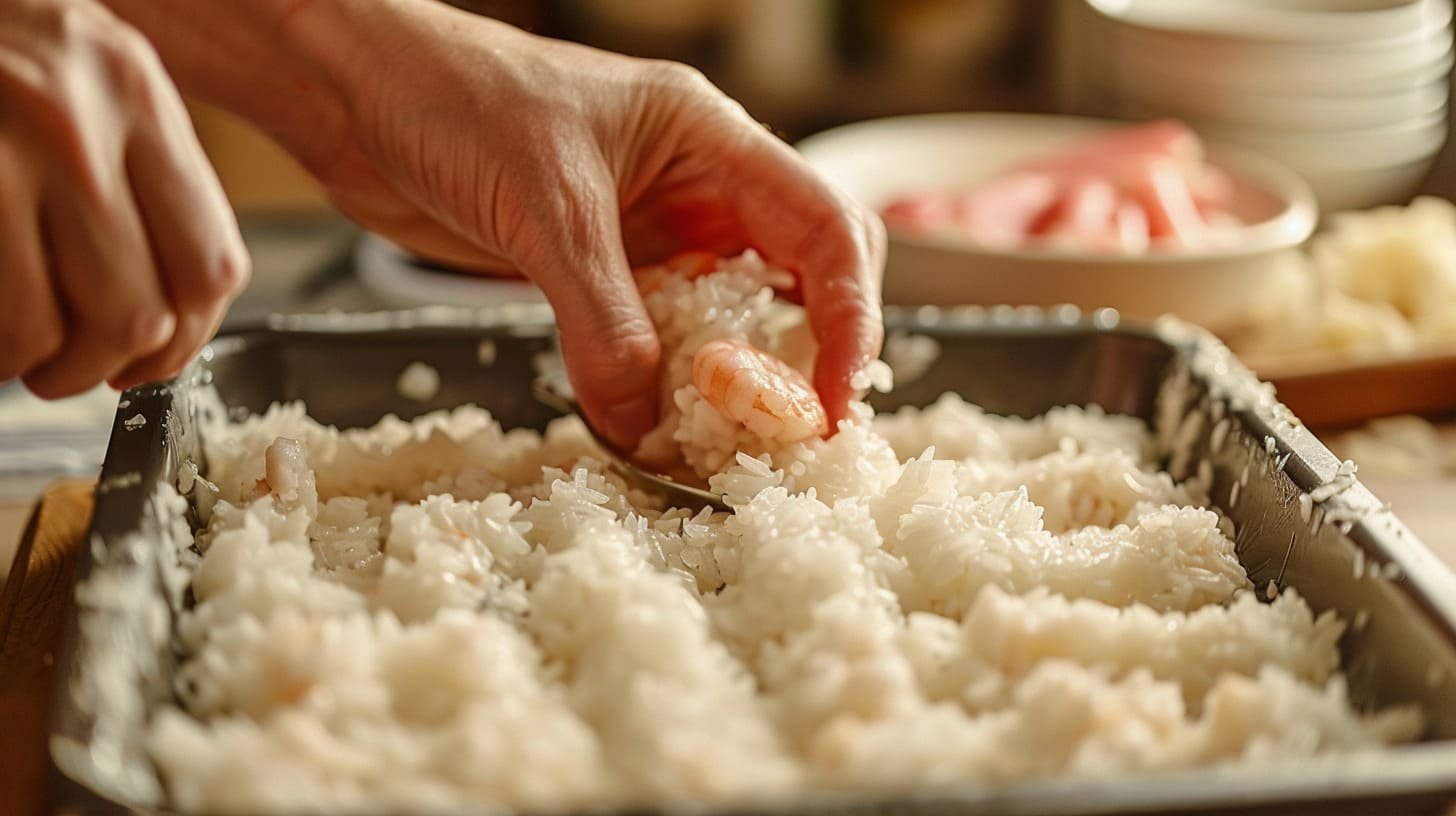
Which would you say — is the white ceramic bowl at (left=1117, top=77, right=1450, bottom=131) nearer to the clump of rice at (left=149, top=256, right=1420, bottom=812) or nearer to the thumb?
the clump of rice at (left=149, top=256, right=1420, bottom=812)

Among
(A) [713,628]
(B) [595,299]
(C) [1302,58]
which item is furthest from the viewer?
(C) [1302,58]

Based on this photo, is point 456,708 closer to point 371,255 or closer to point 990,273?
point 990,273

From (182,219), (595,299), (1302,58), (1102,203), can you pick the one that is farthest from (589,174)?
(1302,58)

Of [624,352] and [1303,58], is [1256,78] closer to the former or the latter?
[1303,58]

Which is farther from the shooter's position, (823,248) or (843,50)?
(843,50)

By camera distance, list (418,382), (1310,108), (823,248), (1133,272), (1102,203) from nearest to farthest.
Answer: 1. (823,248)
2. (418,382)
3. (1133,272)
4. (1102,203)
5. (1310,108)

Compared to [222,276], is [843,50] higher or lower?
lower

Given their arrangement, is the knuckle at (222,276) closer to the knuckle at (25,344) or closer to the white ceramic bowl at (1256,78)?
the knuckle at (25,344)

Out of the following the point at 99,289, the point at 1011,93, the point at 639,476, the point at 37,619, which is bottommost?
the point at 1011,93
